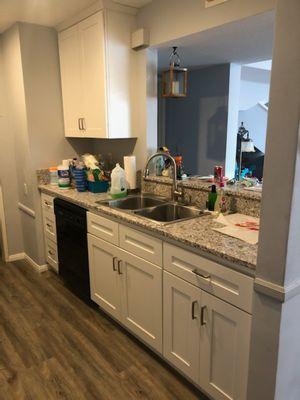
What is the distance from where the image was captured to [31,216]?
3221 mm

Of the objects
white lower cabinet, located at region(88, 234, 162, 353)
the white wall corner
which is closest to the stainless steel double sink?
white lower cabinet, located at region(88, 234, 162, 353)

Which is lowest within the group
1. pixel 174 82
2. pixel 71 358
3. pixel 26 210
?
pixel 71 358

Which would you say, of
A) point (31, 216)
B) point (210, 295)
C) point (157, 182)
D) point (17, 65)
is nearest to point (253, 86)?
point (157, 182)

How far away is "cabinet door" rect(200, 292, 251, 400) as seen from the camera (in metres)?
1.40

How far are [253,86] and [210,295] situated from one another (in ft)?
13.8

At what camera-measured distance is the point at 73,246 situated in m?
2.66

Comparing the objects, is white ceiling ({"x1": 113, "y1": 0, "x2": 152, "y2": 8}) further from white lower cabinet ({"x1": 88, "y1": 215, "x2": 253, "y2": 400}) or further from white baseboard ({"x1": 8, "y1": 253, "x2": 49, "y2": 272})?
white baseboard ({"x1": 8, "y1": 253, "x2": 49, "y2": 272})

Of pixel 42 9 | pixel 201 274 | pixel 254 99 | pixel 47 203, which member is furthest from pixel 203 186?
pixel 254 99

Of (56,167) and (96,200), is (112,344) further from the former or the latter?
(56,167)

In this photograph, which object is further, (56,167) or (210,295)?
(56,167)

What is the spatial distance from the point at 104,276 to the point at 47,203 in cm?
109

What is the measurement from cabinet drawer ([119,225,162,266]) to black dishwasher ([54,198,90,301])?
1.67ft

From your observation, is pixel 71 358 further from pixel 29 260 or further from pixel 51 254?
pixel 29 260

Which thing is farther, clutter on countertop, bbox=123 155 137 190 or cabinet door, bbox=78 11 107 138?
clutter on countertop, bbox=123 155 137 190
